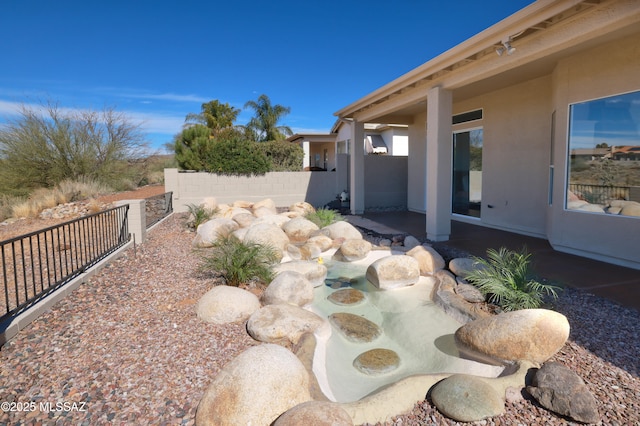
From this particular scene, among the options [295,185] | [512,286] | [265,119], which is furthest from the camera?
[265,119]

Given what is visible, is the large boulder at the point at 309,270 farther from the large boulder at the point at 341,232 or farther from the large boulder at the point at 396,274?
the large boulder at the point at 341,232

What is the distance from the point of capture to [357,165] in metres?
12.5

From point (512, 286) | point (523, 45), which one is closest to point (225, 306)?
point (512, 286)

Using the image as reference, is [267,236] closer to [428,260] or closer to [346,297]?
[346,297]

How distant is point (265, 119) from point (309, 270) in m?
25.3

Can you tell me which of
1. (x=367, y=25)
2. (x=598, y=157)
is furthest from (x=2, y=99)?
(x=598, y=157)

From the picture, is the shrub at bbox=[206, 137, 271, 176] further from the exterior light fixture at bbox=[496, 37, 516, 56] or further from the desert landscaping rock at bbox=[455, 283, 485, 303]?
the desert landscaping rock at bbox=[455, 283, 485, 303]

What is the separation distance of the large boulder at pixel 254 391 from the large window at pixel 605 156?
5835 mm

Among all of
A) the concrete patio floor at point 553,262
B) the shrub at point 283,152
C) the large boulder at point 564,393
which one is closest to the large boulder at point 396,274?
the concrete patio floor at point 553,262

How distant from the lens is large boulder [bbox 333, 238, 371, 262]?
25.5ft

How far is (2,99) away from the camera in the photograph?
1435cm

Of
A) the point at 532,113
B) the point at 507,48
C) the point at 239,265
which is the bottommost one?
the point at 239,265

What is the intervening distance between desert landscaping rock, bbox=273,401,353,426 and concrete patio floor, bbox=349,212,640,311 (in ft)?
12.7

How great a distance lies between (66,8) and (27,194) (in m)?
7.99
